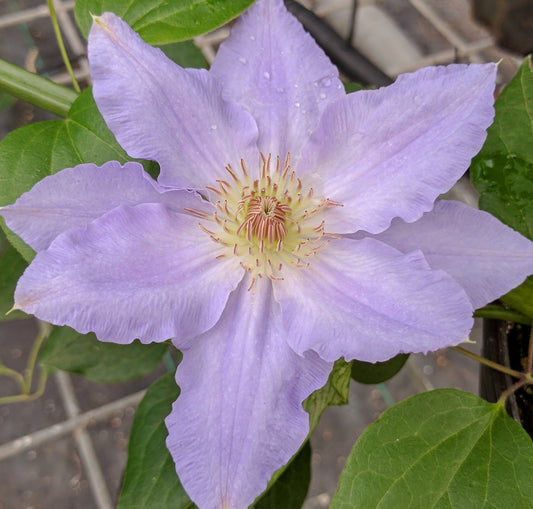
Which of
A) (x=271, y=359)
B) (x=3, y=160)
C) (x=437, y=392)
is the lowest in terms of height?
(x=437, y=392)

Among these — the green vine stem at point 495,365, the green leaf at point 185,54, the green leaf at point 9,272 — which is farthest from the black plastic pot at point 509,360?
the green leaf at point 9,272

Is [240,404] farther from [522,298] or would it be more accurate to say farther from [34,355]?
[34,355]

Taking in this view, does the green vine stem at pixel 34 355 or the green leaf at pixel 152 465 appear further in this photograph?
the green vine stem at pixel 34 355

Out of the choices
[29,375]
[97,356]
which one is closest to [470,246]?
[97,356]

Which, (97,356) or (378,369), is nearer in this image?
(378,369)

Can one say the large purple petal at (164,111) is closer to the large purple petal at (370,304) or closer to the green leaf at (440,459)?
the large purple petal at (370,304)

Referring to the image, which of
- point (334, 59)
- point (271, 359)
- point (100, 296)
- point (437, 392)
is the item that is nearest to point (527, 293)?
point (437, 392)

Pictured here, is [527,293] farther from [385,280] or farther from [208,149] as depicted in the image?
[208,149]
